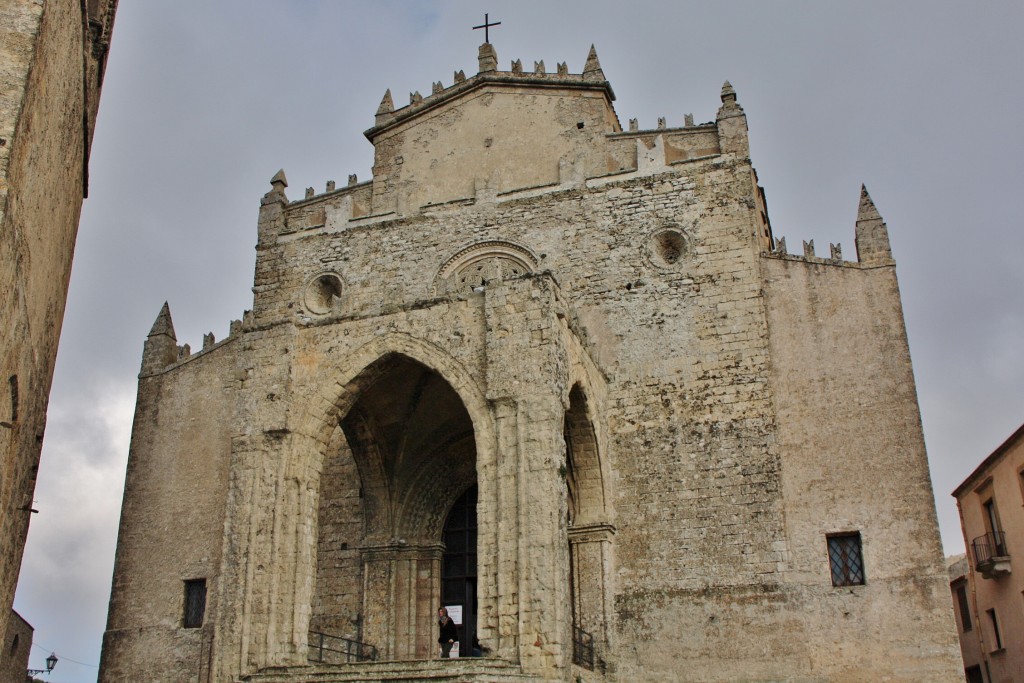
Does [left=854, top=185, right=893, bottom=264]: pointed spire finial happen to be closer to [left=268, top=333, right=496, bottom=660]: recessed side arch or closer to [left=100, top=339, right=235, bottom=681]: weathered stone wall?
[left=268, top=333, right=496, bottom=660]: recessed side arch

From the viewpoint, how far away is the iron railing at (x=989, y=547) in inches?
776

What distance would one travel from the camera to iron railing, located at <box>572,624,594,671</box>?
13.7 meters

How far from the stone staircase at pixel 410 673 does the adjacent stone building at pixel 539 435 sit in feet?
0.21

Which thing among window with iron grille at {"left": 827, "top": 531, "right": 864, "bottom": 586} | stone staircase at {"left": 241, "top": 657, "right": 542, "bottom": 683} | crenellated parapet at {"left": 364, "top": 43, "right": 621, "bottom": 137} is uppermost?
crenellated parapet at {"left": 364, "top": 43, "right": 621, "bottom": 137}

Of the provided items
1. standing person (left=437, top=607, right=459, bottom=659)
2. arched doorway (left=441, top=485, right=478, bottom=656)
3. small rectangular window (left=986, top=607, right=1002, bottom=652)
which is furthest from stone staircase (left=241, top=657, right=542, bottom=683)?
small rectangular window (left=986, top=607, right=1002, bottom=652)

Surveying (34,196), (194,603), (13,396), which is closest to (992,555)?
(194,603)


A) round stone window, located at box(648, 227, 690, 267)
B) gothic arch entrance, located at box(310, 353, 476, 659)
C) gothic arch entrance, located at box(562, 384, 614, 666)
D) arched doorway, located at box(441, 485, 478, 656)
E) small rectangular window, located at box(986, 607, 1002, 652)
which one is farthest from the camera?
small rectangular window, located at box(986, 607, 1002, 652)

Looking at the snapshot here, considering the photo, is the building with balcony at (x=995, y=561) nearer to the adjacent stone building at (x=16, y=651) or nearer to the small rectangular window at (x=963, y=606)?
the small rectangular window at (x=963, y=606)

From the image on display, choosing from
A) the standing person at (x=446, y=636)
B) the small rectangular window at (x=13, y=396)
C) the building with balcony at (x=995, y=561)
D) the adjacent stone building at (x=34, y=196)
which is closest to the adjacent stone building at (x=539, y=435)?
the standing person at (x=446, y=636)

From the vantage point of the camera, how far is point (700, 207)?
16266 mm

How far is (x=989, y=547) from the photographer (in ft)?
65.5

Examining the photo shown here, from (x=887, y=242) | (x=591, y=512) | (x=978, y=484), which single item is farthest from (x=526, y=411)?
(x=978, y=484)

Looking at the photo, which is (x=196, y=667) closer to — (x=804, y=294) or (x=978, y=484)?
(x=804, y=294)

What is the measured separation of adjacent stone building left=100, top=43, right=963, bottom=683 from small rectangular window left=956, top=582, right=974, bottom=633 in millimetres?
10876
